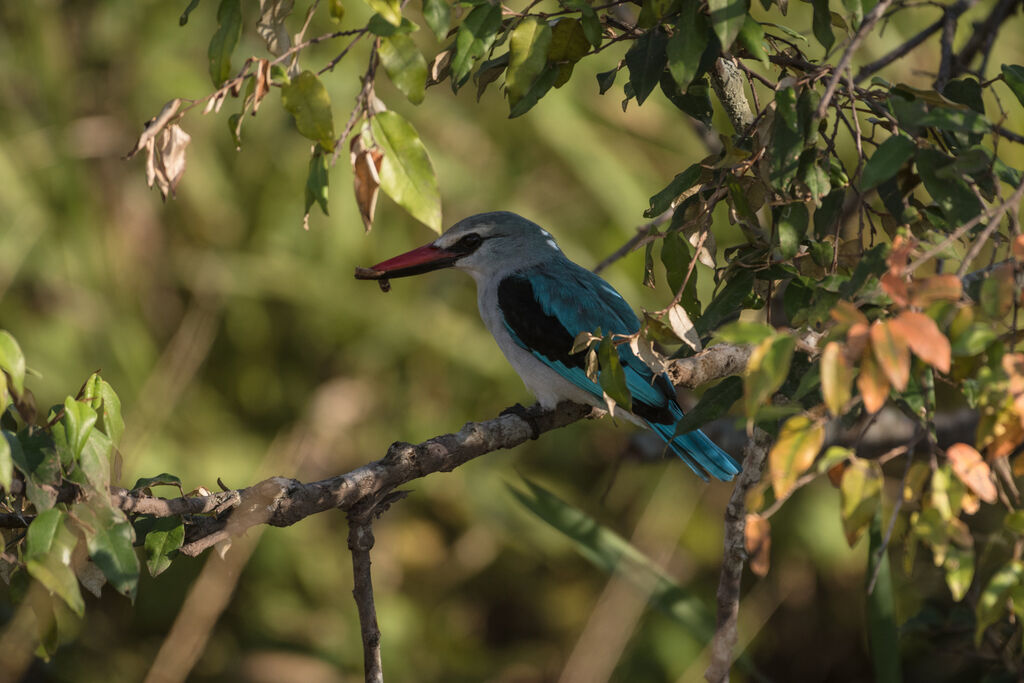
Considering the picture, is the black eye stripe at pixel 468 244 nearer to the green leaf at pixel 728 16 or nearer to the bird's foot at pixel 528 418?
the bird's foot at pixel 528 418

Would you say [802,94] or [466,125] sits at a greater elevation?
[802,94]

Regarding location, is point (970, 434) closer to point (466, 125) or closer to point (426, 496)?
point (426, 496)

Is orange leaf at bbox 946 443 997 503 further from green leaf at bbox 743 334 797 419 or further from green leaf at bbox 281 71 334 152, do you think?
green leaf at bbox 281 71 334 152

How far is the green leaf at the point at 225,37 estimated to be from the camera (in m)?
1.32

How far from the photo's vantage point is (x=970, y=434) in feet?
9.93

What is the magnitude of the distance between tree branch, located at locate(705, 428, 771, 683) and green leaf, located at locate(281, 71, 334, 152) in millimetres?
980

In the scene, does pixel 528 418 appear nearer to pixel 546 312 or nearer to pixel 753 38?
pixel 546 312

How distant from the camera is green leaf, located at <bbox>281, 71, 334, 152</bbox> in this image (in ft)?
4.18

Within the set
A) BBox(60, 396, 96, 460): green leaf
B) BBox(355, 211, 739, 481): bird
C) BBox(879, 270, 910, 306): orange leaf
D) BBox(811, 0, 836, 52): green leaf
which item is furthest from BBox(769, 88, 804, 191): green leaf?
BBox(355, 211, 739, 481): bird

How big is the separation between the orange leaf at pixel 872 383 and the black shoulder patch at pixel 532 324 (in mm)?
1683

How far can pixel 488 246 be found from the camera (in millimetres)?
3158

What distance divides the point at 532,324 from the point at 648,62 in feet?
4.49

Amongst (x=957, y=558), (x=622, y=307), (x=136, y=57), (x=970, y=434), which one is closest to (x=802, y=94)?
(x=957, y=558)

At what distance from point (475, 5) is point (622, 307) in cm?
151
